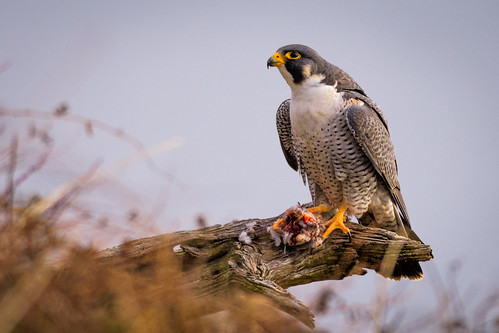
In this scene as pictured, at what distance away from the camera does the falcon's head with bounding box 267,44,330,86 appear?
17.0ft

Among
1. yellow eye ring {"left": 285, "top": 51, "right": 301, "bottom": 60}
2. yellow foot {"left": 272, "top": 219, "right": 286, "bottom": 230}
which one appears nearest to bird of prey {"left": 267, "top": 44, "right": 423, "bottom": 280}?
yellow eye ring {"left": 285, "top": 51, "right": 301, "bottom": 60}

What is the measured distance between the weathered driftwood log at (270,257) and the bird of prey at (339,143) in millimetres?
308

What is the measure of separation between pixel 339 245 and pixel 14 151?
3.36m

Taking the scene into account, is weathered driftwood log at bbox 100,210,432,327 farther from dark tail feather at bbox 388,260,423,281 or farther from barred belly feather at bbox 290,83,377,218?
barred belly feather at bbox 290,83,377,218

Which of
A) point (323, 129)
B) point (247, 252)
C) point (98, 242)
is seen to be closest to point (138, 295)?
point (98, 242)

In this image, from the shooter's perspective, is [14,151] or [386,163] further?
[386,163]

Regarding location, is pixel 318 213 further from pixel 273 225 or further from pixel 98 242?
pixel 98 242

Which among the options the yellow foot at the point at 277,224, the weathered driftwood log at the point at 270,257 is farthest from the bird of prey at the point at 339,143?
the yellow foot at the point at 277,224

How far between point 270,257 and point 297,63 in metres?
2.03

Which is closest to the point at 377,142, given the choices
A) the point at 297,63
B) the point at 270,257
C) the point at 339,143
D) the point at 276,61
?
the point at 339,143

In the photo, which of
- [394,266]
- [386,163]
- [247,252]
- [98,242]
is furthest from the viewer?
[386,163]

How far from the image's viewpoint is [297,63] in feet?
17.1

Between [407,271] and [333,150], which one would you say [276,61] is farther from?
[407,271]

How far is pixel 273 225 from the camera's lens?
446 centimetres
